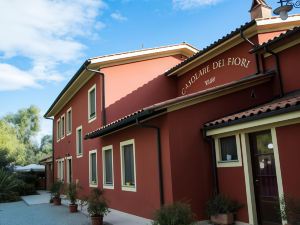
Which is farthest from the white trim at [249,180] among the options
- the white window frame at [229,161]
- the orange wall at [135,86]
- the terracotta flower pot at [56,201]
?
the terracotta flower pot at [56,201]

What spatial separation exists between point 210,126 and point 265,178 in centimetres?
190

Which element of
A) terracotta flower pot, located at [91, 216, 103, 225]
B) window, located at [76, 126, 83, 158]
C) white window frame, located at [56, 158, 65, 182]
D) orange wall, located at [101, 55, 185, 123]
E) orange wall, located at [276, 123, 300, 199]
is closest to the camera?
orange wall, located at [276, 123, 300, 199]

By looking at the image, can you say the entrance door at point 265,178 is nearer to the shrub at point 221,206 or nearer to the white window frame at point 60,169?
the shrub at point 221,206

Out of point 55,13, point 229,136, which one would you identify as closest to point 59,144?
point 55,13

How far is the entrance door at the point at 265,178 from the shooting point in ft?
24.5

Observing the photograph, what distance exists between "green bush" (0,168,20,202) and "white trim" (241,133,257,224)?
1699 centimetres

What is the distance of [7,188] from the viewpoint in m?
21.0

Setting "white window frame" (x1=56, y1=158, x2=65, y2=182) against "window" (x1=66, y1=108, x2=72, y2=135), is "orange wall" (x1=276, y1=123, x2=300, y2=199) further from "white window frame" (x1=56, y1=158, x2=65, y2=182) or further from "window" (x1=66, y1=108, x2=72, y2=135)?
"white window frame" (x1=56, y1=158, x2=65, y2=182)

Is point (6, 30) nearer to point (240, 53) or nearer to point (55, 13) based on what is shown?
point (55, 13)

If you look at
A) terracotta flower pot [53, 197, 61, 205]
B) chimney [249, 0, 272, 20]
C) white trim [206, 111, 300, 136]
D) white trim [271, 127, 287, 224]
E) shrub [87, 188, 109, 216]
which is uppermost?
chimney [249, 0, 272, 20]

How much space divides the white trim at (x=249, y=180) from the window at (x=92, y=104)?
8.53 meters

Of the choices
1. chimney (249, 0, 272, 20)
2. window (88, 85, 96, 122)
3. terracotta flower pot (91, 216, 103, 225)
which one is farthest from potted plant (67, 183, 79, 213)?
chimney (249, 0, 272, 20)

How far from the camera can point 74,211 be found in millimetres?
13016

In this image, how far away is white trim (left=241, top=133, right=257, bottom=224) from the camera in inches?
309
